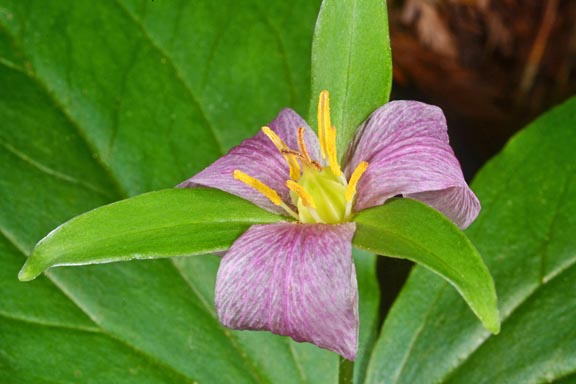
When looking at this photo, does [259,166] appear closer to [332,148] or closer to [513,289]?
[332,148]

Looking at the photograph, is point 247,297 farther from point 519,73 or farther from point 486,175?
point 519,73

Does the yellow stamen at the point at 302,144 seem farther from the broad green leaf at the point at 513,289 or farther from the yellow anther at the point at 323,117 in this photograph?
the broad green leaf at the point at 513,289

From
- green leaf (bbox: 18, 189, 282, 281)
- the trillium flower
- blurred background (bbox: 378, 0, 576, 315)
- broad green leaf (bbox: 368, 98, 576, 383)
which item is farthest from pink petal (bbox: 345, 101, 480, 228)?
blurred background (bbox: 378, 0, 576, 315)

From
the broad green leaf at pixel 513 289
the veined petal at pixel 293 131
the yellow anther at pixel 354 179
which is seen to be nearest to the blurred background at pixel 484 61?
the broad green leaf at pixel 513 289

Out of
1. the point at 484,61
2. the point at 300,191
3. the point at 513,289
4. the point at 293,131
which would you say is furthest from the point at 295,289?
the point at 484,61

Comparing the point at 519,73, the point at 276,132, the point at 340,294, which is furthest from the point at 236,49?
the point at 519,73

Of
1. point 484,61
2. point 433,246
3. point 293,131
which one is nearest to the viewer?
point 433,246

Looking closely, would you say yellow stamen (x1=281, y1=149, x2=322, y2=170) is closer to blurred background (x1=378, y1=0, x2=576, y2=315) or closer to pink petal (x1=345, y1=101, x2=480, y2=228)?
pink petal (x1=345, y1=101, x2=480, y2=228)
